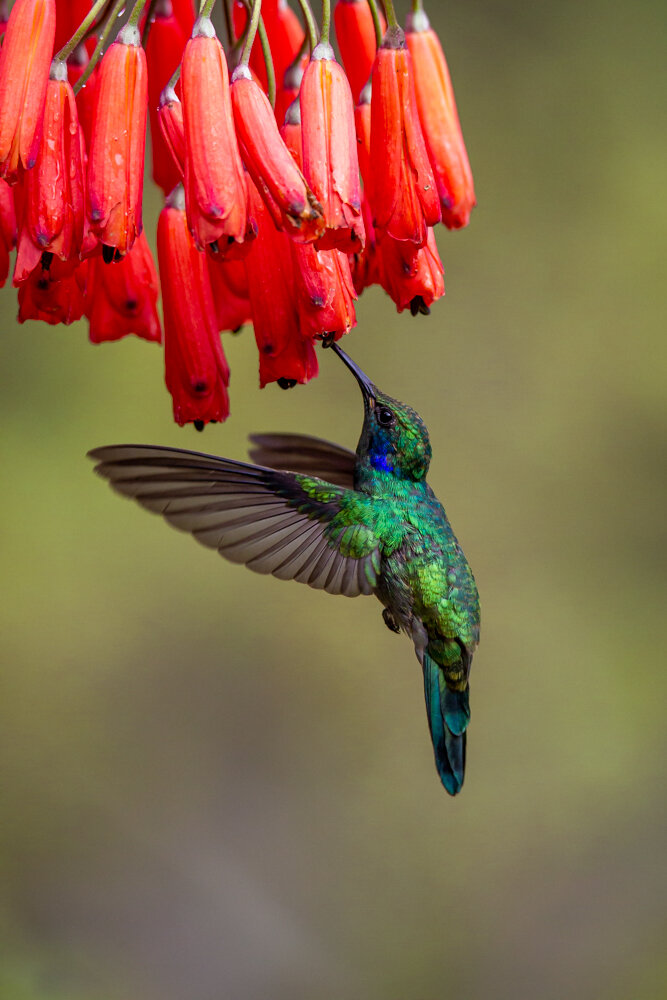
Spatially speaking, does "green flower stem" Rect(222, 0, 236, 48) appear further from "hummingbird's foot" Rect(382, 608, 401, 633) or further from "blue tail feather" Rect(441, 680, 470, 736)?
"blue tail feather" Rect(441, 680, 470, 736)

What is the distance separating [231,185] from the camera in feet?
4.65

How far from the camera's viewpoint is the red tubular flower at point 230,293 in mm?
1720

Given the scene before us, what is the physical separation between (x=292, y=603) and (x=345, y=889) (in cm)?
106

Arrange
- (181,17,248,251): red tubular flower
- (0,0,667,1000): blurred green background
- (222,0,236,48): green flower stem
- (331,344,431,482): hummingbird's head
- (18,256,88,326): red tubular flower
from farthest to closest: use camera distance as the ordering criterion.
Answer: (0,0,667,1000): blurred green background < (331,344,431,482): hummingbird's head < (222,0,236,48): green flower stem < (18,256,88,326): red tubular flower < (181,17,248,251): red tubular flower

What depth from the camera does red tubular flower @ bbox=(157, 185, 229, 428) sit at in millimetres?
1659

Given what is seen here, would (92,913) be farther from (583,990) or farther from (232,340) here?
(232,340)

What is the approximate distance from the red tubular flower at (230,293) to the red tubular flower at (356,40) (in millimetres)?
345

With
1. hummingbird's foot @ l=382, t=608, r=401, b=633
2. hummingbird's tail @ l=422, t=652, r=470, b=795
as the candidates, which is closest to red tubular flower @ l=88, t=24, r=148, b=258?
hummingbird's foot @ l=382, t=608, r=401, b=633

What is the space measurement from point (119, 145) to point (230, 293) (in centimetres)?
33

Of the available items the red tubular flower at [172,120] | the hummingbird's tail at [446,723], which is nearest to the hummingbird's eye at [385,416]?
the hummingbird's tail at [446,723]

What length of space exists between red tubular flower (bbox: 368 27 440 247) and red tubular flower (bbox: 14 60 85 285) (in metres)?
0.39

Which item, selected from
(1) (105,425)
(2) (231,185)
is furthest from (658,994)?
(2) (231,185)

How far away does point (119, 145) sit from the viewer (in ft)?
4.85

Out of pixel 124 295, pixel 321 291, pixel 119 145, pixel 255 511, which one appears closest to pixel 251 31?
pixel 119 145
